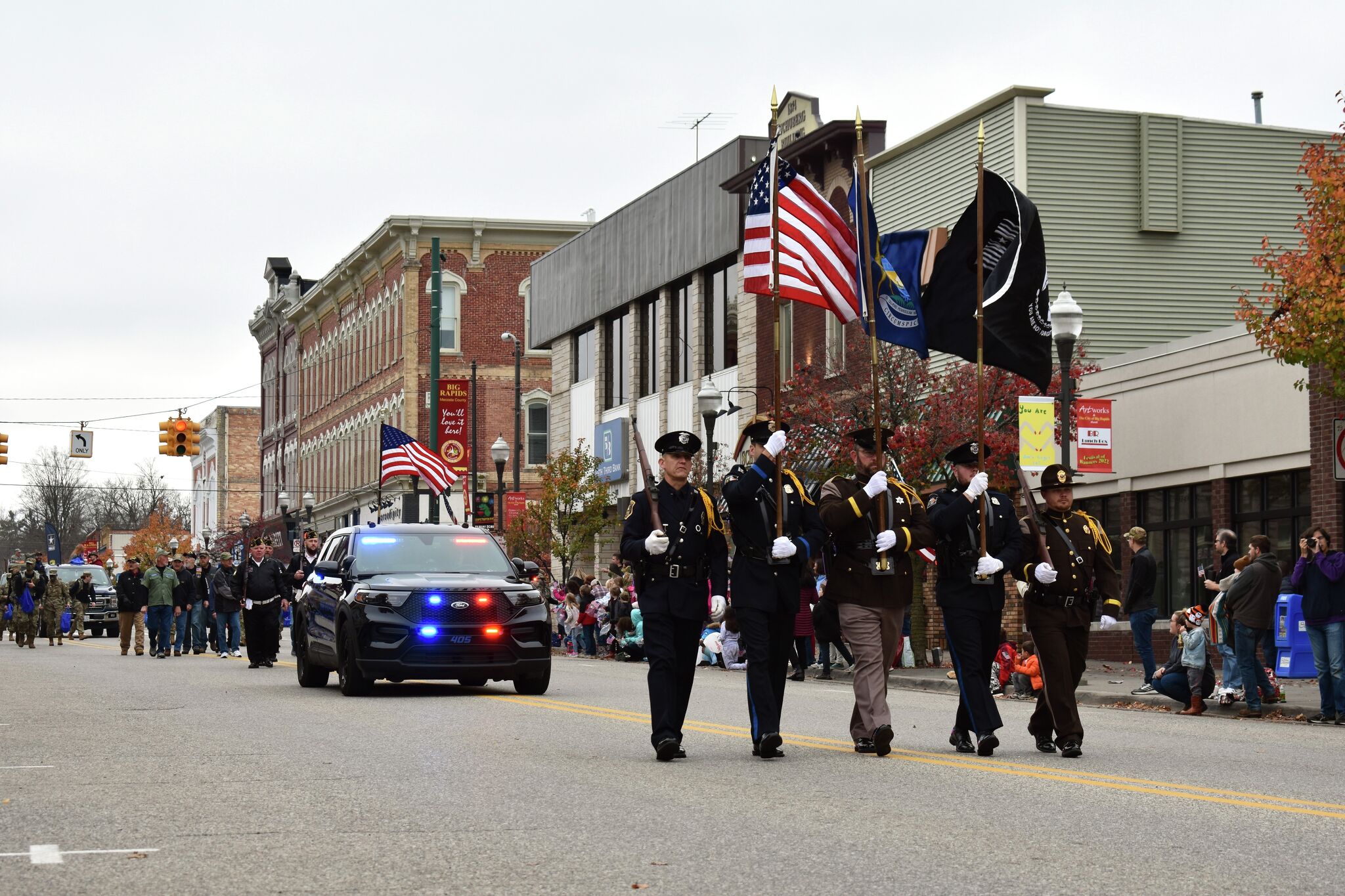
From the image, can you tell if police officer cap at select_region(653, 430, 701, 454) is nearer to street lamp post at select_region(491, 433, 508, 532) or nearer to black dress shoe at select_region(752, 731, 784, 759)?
black dress shoe at select_region(752, 731, 784, 759)

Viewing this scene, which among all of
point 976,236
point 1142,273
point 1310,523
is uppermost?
point 1142,273

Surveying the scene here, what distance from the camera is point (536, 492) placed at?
6675 cm

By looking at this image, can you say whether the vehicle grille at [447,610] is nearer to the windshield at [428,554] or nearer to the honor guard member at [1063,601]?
the windshield at [428,554]

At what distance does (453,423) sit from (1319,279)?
36886 millimetres

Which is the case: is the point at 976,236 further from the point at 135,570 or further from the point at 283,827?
the point at 135,570

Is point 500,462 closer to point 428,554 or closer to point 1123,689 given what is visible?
point 1123,689

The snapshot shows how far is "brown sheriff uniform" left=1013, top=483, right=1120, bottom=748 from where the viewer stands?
12438mm

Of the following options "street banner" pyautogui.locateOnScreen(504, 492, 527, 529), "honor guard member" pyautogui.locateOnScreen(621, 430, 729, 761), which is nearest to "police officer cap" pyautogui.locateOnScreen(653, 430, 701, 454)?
"honor guard member" pyautogui.locateOnScreen(621, 430, 729, 761)

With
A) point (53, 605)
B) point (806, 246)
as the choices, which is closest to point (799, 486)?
point (806, 246)

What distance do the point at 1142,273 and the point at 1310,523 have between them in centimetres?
904

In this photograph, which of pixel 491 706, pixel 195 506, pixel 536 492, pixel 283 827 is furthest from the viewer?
pixel 195 506

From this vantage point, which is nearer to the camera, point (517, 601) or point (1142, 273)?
point (517, 601)

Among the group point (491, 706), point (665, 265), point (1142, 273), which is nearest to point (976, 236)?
point (491, 706)

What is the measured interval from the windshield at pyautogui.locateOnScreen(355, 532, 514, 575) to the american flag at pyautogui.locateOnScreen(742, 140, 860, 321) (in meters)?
5.63
